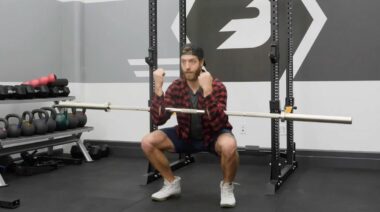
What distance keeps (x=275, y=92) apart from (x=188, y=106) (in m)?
0.70

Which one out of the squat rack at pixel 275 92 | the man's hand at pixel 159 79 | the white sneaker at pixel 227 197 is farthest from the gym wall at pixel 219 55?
the man's hand at pixel 159 79

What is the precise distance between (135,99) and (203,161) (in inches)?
40.6

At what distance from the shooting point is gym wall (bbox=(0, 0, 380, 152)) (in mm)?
3844

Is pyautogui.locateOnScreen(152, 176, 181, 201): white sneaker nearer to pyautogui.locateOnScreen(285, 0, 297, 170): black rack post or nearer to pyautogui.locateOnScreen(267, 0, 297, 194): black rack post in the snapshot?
pyautogui.locateOnScreen(267, 0, 297, 194): black rack post

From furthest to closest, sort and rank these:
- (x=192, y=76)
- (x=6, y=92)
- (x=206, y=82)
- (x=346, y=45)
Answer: (x=346, y=45) < (x=6, y=92) < (x=192, y=76) < (x=206, y=82)

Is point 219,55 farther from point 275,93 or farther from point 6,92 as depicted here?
point 6,92

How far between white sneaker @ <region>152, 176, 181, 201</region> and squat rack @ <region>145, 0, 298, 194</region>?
1.63 feet

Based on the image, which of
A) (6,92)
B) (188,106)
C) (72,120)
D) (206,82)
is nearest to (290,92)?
(188,106)

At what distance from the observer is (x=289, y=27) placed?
368cm

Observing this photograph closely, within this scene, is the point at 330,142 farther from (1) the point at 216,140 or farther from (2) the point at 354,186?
(1) the point at 216,140

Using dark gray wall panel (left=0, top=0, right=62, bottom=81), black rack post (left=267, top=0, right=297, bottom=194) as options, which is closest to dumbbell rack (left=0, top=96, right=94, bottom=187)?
dark gray wall panel (left=0, top=0, right=62, bottom=81)

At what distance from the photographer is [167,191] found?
287 cm

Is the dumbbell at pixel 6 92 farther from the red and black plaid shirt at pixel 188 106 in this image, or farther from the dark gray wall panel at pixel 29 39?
the red and black plaid shirt at pixel 188 106

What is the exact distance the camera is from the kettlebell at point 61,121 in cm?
399
